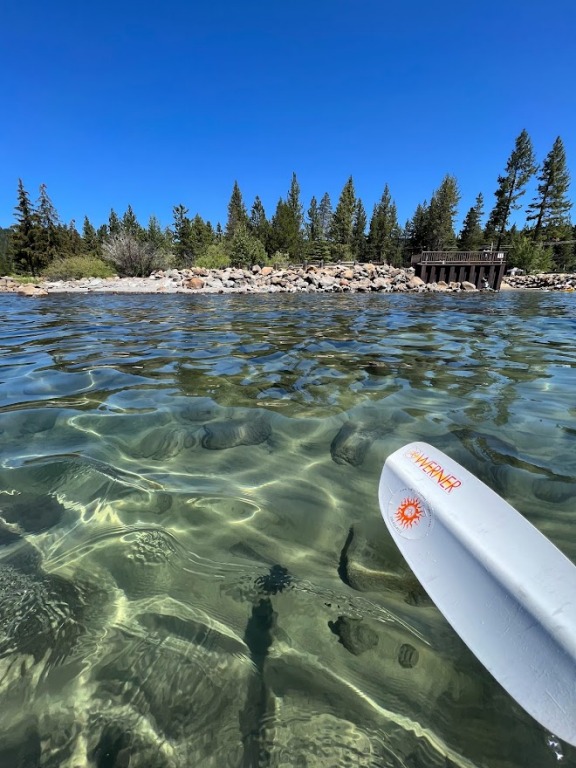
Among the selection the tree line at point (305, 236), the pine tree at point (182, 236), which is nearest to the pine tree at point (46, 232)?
the tree line at point (305, 236)

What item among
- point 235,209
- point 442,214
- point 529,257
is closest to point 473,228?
point 442,214

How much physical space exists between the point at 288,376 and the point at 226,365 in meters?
0.99

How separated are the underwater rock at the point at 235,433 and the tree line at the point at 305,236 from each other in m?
31.0

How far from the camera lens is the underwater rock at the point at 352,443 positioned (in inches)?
90.7

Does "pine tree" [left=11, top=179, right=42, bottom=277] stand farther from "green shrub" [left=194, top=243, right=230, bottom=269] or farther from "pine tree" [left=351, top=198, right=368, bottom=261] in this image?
"pine tree" [left=351, top=198, right=368, bottom=261]

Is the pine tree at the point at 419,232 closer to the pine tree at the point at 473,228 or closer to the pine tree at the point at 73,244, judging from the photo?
the pine tree at the point at 473,228

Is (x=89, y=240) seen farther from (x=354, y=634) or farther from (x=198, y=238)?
(x=354, y=634)

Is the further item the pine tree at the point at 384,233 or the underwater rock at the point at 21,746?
the pine tree at the point at 384,233

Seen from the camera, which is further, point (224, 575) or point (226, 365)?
point (226, 365)

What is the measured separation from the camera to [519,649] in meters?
0.98

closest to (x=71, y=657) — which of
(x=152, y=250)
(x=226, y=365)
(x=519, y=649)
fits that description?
(x=519, y=649)

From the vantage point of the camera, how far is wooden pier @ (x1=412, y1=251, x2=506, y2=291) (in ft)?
85.6

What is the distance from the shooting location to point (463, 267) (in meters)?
26.9

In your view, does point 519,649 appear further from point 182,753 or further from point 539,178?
point 539,178
